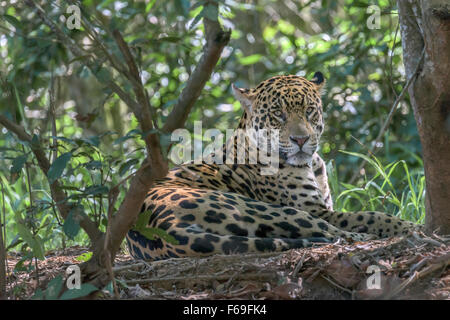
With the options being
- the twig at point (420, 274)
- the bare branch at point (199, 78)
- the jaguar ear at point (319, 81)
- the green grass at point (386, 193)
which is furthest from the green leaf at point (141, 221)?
the jaguar ear at point (319, 81)

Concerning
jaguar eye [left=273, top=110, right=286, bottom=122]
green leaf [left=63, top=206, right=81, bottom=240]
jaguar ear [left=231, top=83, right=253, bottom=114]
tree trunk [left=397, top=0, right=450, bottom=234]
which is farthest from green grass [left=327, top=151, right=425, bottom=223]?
green leaf [left=63, top=206, right=81, bottom=240]

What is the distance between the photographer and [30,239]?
3295mm

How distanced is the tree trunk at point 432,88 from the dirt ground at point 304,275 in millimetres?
308

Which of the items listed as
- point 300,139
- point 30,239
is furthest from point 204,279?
point 300,139

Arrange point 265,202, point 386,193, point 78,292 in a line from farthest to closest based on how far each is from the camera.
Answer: point 386,193
point 265,202
point 78,292

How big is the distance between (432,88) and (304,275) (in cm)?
137

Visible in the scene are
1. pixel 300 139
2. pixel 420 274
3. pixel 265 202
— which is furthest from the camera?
pixel 300 139

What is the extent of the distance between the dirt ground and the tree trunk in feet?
1.01

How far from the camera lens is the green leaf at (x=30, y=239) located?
3252 mm

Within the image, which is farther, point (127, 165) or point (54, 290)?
point (127, 165)

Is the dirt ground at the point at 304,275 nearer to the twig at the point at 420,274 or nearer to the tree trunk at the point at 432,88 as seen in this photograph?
the twig at the point at 420,274

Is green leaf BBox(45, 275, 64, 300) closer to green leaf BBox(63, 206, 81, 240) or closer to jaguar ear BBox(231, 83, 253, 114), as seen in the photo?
green leaf BBox(63, 206, 81, 240)

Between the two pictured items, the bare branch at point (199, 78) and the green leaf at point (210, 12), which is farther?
the green leaf at point (210, 12)

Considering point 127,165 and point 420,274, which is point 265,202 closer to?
point 420,274
